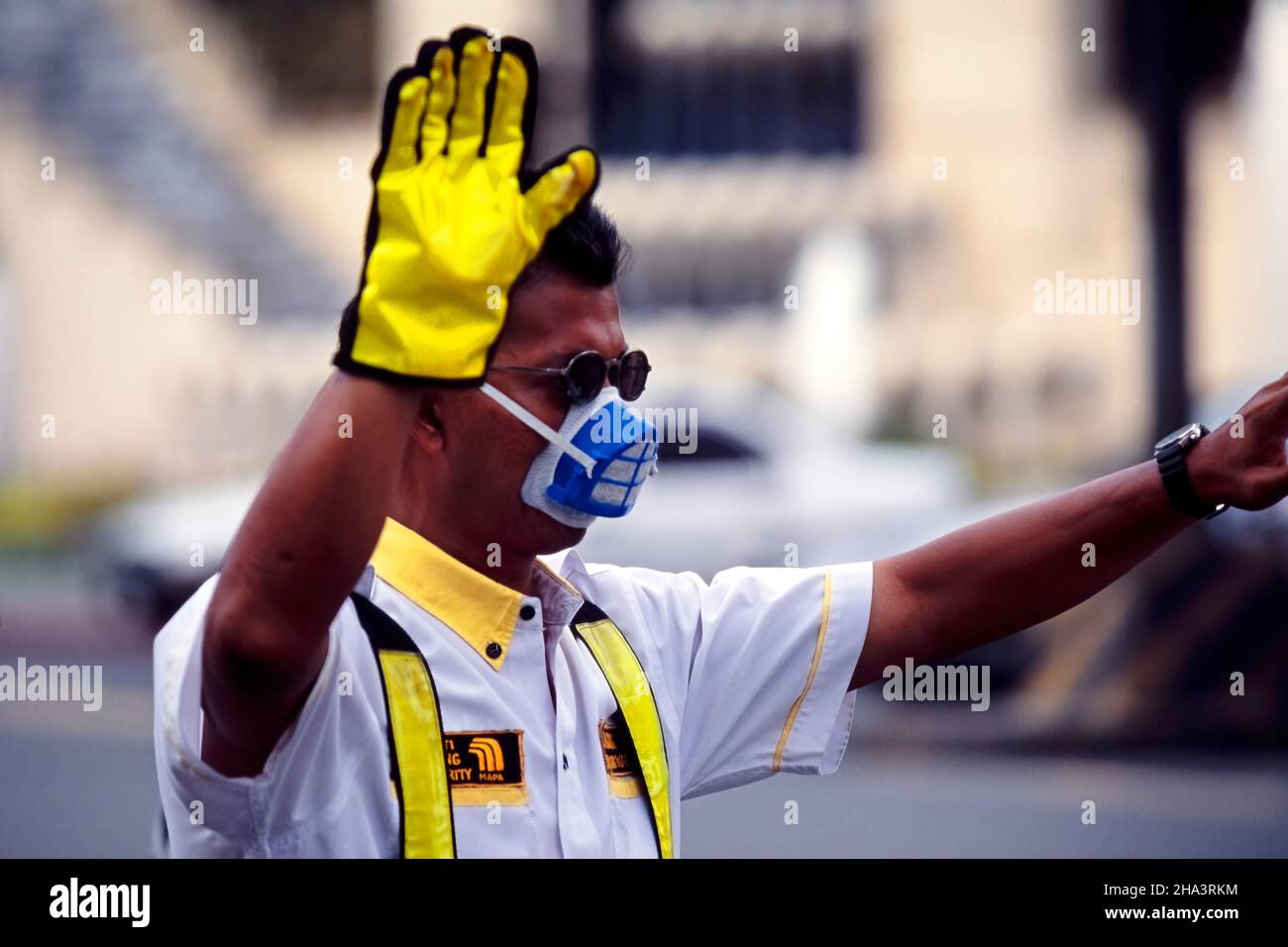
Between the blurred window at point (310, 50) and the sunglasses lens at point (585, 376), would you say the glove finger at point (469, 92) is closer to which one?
the sunglasses lens at point (585, 376)

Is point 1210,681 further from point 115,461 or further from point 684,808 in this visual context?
point 115,461

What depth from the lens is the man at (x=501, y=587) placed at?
143 centimetres

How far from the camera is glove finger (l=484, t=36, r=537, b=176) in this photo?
4.78 ft

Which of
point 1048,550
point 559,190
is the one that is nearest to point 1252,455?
point 1048,550

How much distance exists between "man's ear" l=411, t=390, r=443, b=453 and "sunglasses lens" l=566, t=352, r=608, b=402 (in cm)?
17

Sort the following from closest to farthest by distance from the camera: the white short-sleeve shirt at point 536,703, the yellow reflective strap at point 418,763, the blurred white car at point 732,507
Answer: the white short-sleeve shirt at point 536,703, the yellow reflective strap at point 418,763, the blurred white car at point 732,507

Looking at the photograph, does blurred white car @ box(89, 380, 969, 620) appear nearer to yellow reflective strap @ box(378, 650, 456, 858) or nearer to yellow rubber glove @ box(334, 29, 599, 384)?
yellow reflective strap @ box(378, 650, 456, 858)

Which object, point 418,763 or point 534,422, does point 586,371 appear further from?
point 418,763

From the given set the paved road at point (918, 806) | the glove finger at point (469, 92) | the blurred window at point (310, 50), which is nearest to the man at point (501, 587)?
the glove finger at point (469, 92)

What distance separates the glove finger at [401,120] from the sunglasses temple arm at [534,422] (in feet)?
1.71

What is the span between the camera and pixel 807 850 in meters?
6.45

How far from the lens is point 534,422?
1.94m

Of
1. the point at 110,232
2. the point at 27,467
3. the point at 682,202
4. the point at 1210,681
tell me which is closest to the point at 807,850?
the point at 1210,681

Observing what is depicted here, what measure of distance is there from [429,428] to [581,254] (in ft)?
0.92
